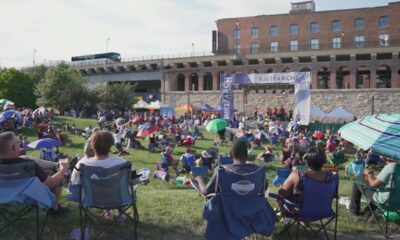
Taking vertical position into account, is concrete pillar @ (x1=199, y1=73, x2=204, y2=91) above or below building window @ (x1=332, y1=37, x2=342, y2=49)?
below

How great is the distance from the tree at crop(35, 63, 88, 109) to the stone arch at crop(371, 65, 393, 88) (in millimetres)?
37780

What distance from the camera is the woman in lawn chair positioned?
5.00 metres

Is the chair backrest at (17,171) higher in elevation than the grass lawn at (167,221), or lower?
higher

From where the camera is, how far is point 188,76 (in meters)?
64.8

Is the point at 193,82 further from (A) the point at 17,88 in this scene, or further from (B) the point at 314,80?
(A) the point at 17,88

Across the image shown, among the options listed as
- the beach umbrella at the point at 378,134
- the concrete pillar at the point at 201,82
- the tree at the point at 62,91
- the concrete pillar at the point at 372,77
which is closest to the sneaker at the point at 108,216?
the beach umbrella at the point at 378,134

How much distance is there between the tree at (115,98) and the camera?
5303 centimetres

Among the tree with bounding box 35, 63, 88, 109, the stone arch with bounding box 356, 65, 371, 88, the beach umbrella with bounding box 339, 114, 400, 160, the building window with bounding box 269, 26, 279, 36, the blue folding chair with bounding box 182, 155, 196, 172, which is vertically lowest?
the blue folding chair with bounding box 182, 155, 196, 172

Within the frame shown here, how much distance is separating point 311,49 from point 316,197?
54.9 meters

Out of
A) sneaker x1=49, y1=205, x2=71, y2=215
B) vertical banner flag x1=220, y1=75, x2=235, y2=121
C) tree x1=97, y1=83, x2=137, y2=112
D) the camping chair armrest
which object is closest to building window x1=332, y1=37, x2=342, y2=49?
tree x1=97, y1=83, x2=137, y2=112

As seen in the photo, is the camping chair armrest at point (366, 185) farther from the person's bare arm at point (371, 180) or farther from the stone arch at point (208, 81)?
the stone arch at point (208, 81)

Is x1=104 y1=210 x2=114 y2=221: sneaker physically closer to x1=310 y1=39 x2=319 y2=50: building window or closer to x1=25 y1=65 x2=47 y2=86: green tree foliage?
x1=310 y1=39 x2=319 y2=50: building window

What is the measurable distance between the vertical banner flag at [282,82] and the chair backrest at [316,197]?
25130 millimetres

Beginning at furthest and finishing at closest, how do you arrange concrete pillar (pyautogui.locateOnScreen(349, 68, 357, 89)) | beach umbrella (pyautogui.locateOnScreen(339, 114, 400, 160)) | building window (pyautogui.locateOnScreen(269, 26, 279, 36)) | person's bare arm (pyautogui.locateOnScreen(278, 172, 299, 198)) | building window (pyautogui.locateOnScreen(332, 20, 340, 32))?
1. building window (pyautogui.locateOnScreen(269, 26, 279, 36))
2. building window (pyautogui.locateOnScreen(332, 20, 340, 32))
3. concrete pillar (pyautogui.locateOnScreen(349, 68, 357, 89))
4. beach umbrella (pyautogui.locateOnScreen(339, 114, 400, 160))
5. person's bare arm (pyautogui.locateOnScreen(278, 172, 299, 198))
